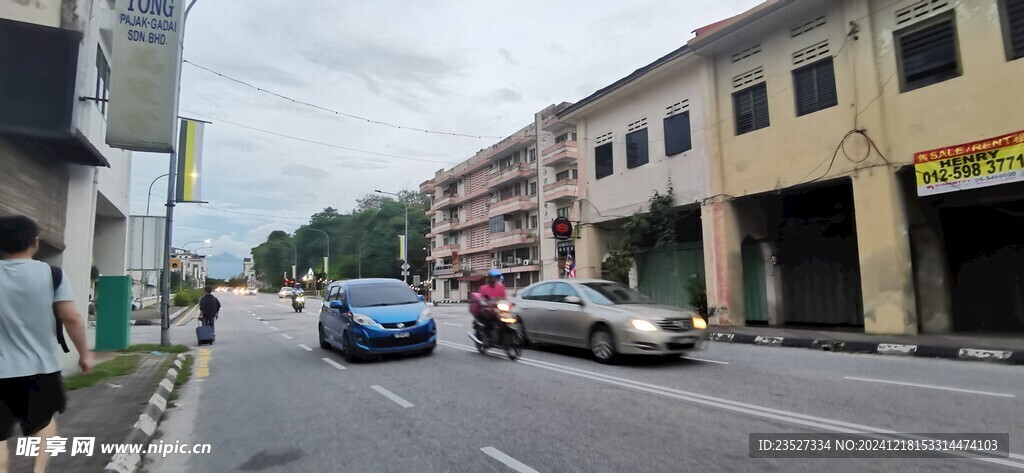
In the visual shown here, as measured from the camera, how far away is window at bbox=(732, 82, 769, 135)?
15.3m

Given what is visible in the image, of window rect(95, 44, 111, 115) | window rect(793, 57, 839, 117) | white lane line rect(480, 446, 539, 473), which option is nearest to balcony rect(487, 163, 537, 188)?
window rect(793, 57, 839, 117)

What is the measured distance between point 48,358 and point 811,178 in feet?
49.8

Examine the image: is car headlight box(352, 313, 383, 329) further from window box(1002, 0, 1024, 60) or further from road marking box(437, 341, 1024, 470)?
window box(1002, 0, 1024, 60)

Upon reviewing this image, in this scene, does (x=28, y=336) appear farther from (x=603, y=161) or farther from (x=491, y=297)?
(x=603, y=161)

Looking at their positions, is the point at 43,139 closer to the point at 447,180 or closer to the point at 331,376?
the point at 331,376

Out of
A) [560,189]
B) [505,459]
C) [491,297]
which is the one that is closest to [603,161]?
[491,297]

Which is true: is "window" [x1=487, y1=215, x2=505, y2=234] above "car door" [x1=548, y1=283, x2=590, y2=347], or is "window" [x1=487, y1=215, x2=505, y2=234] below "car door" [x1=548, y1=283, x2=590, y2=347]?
above

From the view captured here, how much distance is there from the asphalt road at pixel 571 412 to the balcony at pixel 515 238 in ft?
115

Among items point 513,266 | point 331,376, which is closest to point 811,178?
point 331,376

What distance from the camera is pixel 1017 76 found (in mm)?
10578

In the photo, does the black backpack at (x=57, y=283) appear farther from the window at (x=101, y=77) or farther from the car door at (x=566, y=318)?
the window at (x=101, y=77)

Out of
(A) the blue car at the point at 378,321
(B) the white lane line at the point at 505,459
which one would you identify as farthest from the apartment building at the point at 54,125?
(B) the white lane line at the point at 505,459

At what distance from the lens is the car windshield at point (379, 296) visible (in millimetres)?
10664

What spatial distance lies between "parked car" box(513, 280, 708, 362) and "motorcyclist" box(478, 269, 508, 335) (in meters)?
0.70
